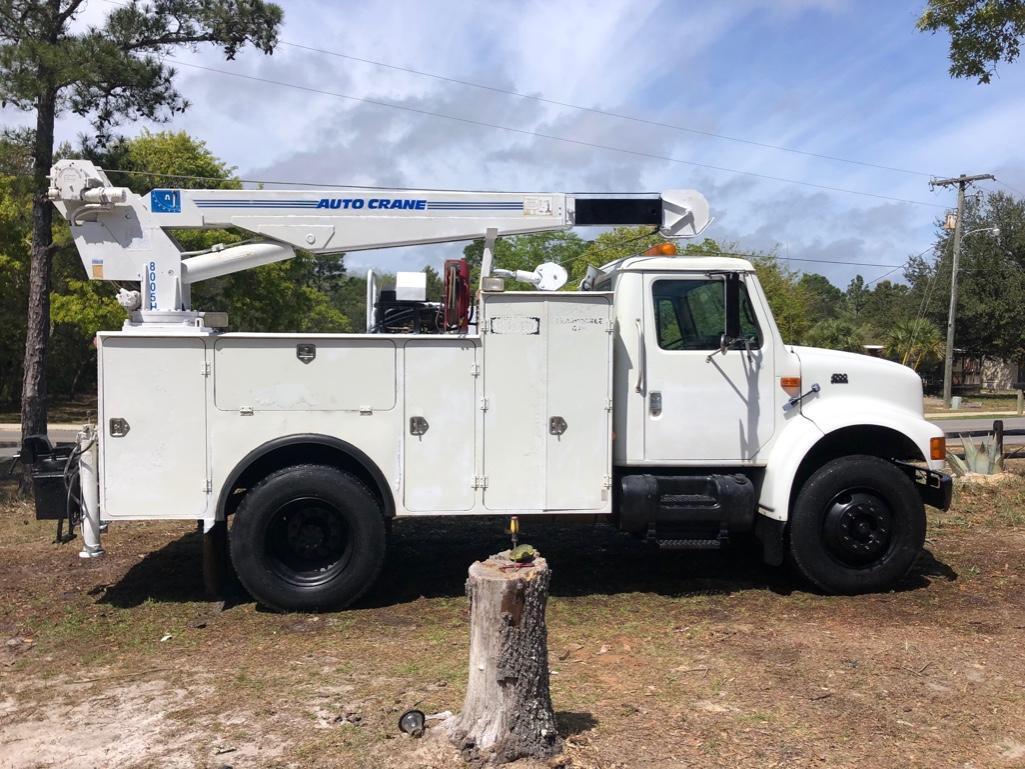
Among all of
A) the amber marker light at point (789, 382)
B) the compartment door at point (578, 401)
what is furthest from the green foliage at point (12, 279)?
the amber marker light at point (789, 382)

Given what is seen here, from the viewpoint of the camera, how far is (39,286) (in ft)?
36.9

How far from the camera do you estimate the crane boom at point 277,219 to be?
6422 mm

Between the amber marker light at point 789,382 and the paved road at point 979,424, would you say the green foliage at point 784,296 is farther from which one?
the amber marker light at point 789,382

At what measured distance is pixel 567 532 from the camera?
8.70 metres

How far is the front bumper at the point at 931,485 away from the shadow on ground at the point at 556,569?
28.5 inches

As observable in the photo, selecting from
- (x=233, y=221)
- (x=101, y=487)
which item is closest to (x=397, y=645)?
(x=101, y=487)

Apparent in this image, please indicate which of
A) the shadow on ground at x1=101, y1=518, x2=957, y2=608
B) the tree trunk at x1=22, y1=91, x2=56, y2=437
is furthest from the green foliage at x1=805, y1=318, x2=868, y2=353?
the tree trunk at x1=22, y1=91, x2=56, y2=437

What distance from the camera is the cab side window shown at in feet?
21.5

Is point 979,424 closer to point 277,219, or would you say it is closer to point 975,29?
point 975,29

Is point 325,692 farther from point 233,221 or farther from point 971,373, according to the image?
point 971,373

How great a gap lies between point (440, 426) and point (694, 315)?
2077mm

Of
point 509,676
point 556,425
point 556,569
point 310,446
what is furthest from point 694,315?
point 509,676

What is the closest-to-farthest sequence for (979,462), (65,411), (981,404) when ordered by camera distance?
(979,462)
(65,411)
(981,404)

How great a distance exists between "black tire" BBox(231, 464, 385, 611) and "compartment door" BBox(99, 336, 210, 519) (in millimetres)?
401
